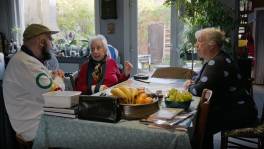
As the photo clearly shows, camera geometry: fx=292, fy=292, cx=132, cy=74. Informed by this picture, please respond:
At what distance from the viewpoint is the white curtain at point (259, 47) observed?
3795 mm

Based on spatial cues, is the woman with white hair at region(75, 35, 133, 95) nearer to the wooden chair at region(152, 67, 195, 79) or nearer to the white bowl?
the wooden chair at region(152, 67, 195, 79)

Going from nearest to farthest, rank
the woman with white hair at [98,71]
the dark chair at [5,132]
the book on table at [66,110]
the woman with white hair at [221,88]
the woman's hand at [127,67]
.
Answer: the book on table at [66,110] < the woman with white hair at [221,88] < the dark chair at [5,132] < the woman's hand at [127,67] < the woman with white hair at [98,71]

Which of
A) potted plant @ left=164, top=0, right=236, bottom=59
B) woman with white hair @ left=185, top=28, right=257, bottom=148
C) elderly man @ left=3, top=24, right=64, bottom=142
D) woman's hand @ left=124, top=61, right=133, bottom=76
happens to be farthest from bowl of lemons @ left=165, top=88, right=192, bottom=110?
potted plant @ left=164, top=0, right=236, bottom=59

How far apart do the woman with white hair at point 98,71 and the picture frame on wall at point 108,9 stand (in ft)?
6.10

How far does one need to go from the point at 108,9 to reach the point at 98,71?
2087 millimetres

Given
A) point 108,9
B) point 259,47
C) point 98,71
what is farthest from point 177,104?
point 108,9

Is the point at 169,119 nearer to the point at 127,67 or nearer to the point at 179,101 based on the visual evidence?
the point at 179,101

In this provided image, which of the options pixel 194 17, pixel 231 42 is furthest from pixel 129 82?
pixel 231 42

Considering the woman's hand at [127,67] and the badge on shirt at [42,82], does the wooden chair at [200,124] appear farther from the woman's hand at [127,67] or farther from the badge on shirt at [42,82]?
the woman's hand at [127,67]

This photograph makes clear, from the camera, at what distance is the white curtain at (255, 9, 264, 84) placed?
3795 mm

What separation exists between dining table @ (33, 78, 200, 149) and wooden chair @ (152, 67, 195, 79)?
1760 mm

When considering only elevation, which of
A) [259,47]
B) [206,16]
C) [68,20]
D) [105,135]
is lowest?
[105,135]

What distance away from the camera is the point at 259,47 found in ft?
12.6

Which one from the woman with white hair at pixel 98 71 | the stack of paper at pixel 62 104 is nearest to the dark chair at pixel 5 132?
the woman with white hair at pixel 98 71
